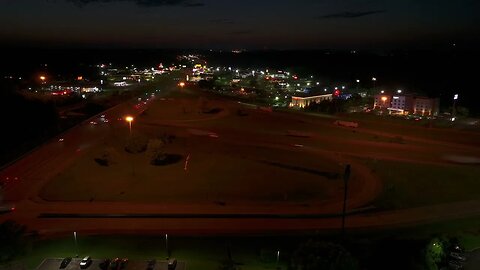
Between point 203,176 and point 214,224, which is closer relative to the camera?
point 214,224

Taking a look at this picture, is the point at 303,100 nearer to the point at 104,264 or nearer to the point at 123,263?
the point at 123,263

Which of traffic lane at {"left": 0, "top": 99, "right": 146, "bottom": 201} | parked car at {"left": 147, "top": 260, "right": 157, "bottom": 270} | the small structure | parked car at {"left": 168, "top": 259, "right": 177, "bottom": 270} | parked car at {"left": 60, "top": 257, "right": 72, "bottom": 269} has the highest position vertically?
the small structure

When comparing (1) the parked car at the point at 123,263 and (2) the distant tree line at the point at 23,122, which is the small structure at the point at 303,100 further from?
(1) the parked car at the point at 123,263

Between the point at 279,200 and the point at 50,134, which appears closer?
the point at 279,200

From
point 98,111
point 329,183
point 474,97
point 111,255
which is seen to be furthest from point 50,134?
point 474,97

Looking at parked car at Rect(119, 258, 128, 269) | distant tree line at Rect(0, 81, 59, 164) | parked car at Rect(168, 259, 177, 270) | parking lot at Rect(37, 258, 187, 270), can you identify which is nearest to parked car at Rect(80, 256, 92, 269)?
parking lot at Rect(37, 258, 187, 270)

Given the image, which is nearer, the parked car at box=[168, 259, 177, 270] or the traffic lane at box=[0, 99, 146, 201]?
the parked car at box=[168, 259, 177, 270]

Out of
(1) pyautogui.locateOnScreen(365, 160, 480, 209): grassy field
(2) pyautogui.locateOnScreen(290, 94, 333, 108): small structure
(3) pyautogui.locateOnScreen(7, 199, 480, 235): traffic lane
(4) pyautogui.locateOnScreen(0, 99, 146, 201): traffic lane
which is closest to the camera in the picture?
(3) pyautogui.locateOnScreen(7, 199, 480, 235): traffic lane

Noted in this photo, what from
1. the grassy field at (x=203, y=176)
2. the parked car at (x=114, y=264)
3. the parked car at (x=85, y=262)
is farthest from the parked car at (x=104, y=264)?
the grassy field at (x=203, y=176)

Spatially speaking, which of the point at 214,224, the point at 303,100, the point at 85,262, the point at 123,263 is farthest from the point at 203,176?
the point at 303,100

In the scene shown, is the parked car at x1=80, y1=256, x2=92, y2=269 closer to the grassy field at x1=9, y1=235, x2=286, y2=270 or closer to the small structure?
the grassy field at x1=9, y1=235, x2=286, y2=270

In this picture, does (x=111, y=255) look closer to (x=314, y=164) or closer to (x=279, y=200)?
(x=279, y=200)
